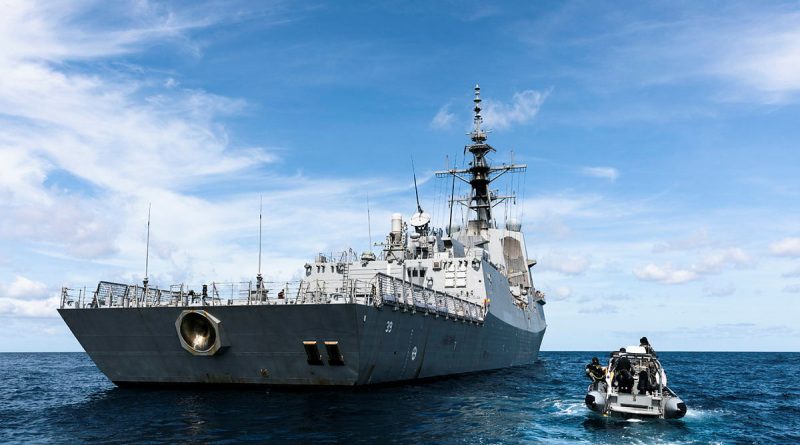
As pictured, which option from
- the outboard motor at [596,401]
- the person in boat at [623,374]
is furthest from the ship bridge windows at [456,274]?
the outboard motor at [596,401]

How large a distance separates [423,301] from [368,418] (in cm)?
936

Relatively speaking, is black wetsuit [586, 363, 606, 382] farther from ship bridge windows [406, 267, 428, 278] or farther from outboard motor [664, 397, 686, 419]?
ship bridge windows [406, 267, 428, 278]

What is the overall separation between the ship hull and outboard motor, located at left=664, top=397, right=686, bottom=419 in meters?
10.1

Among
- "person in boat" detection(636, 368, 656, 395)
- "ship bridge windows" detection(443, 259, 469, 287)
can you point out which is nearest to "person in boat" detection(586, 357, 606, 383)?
"person in boat" detection(636, 368, 656, 395)

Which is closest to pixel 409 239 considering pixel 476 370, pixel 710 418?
pixel 476 370

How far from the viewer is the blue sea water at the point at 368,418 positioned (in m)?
16.5

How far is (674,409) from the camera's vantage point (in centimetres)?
1853

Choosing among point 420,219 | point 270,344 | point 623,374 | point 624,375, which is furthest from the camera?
point 420,219

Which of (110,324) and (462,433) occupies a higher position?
(110,324)

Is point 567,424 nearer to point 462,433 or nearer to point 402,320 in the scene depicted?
point 462,433

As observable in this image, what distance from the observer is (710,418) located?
21047 millimetres

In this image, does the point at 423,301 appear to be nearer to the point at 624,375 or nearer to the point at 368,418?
the point at 368,418

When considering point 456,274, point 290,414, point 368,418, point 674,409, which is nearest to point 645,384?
point 674,409

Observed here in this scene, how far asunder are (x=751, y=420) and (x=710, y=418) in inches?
65.7
